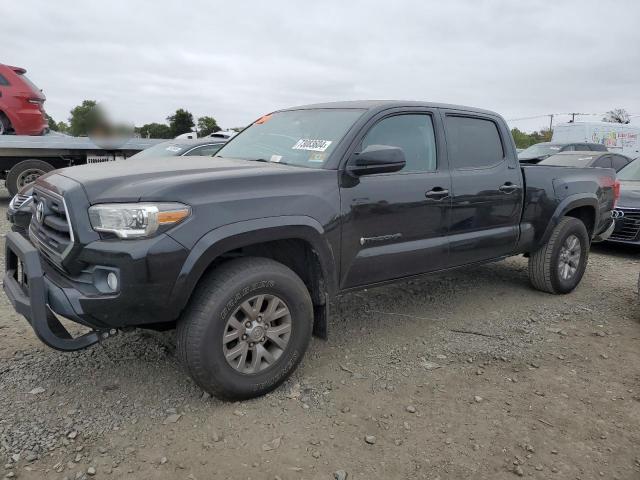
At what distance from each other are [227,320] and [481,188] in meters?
2.46

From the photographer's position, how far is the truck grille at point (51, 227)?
2.64 m

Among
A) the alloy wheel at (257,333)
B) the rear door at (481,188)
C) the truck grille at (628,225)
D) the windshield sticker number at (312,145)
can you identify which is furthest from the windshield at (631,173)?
the alloy wheel at (257,333)

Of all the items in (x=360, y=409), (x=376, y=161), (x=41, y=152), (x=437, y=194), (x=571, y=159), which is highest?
(x=41, y=152)

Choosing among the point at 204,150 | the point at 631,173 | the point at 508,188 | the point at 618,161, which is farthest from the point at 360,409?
the point at 618,161

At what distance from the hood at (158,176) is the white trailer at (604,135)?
1853 cm

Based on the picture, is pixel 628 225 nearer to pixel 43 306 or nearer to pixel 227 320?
pixel 227 320

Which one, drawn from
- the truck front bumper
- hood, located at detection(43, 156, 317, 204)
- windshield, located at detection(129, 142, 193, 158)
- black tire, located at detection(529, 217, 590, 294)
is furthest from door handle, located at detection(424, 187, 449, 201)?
windshield, located at detection(129, 142, 193, 158)

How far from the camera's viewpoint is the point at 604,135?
19594 mm

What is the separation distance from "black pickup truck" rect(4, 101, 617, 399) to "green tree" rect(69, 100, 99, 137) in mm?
5337

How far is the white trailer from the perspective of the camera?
1930 cm

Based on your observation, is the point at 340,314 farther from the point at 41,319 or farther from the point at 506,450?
the point at 41,319

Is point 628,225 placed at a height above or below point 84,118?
below

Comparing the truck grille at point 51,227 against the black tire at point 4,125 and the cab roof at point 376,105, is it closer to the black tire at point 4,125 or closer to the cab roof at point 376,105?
the cab roof at point 376,105

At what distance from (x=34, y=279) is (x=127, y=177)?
0.70 metres
